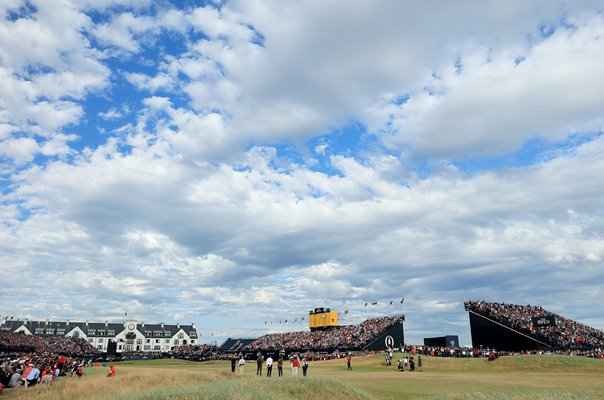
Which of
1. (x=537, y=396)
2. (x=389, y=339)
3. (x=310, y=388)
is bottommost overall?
(x=310, y=388)

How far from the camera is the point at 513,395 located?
19469 millimetres

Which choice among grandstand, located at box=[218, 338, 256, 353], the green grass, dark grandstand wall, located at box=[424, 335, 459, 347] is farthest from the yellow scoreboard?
the green grass

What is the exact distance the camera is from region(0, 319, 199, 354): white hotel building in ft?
429

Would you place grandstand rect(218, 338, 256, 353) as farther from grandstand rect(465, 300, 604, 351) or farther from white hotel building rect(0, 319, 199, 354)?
grandstand rect(465, 300, 604, 351)

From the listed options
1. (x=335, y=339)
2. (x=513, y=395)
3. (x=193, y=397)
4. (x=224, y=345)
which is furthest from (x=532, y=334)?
(x=224, y=345)

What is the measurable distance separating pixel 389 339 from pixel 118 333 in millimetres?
97147

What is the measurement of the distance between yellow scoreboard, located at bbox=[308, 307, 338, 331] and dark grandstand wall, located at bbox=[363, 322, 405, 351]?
19825mm

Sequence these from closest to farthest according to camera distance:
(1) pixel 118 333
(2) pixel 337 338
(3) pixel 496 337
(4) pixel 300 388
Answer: (4) pixel 300 388
(3) pixel 496 337
(2) pixel 337 338
(1) pixel 118 333

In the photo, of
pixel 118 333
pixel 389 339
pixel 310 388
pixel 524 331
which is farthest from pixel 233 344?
pixel 310 388

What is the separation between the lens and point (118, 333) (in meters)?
137

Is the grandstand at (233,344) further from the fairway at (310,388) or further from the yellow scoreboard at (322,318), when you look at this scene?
the fairway at (310,388)

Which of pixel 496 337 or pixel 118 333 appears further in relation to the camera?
pixel 118 333

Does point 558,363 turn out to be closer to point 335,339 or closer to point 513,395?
point 513,395

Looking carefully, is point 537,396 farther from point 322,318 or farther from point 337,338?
point 322,318
